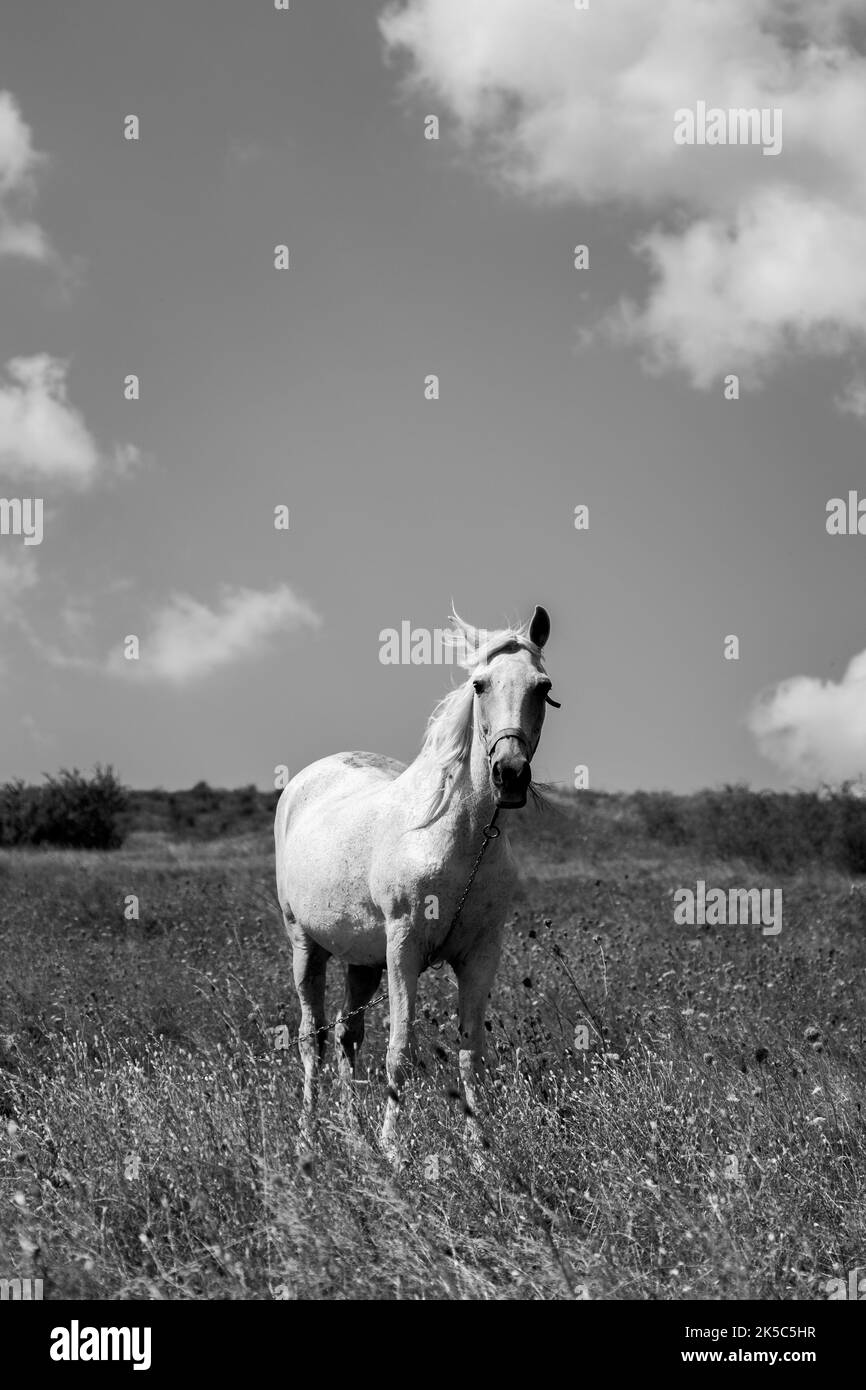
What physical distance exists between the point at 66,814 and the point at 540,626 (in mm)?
40609

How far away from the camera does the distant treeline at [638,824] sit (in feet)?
102

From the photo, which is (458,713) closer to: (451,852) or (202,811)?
(451,852)

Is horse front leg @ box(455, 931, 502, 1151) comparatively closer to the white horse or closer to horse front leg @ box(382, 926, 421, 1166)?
the white horse

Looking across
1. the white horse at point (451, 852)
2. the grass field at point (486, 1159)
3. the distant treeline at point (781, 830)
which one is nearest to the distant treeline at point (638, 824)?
the distant treeline at point (781, 830)

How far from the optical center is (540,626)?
6059 millimetres

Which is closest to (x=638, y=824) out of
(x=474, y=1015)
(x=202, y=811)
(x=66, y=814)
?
(x=66, y=814)

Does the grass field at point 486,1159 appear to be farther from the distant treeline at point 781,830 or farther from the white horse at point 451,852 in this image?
the distant treeline at point 781,830

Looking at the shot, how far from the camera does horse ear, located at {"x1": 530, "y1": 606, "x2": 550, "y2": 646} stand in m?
6.03

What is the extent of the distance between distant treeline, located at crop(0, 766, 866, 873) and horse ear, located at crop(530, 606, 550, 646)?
1664 cm

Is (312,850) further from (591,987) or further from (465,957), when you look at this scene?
(591,987)

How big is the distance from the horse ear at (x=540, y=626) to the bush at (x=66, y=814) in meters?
39.6

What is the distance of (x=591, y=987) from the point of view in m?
10.1

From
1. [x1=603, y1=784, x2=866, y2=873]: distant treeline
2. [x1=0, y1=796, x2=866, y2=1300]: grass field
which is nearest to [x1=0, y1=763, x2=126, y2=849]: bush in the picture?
[x1=603, y1=784, x2=866, y2=873]: distant treeline
